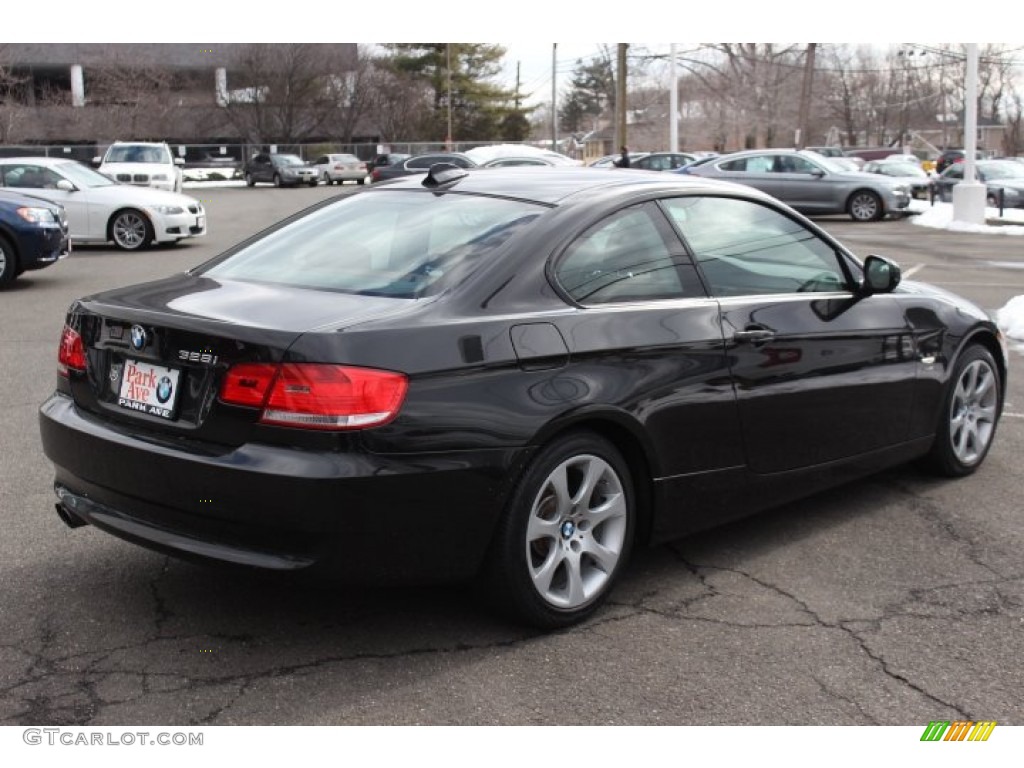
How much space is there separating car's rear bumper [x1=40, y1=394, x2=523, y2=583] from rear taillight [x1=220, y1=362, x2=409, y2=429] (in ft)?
0.32

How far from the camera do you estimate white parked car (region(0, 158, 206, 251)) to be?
17656 millimetres

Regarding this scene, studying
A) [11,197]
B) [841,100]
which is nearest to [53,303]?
[11,197]

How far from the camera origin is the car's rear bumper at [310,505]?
11.0 ft

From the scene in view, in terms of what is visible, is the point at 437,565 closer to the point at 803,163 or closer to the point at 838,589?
the point at 838,589

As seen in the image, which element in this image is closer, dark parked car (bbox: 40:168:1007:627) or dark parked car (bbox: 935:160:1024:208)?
dark parked car (bbox: 40:168:1007:627)

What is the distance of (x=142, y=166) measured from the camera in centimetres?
2811

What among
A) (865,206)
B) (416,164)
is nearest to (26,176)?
(865,206)

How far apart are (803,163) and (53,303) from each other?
17781 millimetres

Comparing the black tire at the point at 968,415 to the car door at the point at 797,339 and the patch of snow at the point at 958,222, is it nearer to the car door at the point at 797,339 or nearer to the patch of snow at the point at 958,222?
the car door at the point at 797,339

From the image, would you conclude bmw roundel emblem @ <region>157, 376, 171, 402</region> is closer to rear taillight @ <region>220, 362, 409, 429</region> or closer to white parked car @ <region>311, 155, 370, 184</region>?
rear taillight @ <region>220, 362, 409, 429</region>

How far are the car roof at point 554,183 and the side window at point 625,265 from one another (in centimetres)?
17

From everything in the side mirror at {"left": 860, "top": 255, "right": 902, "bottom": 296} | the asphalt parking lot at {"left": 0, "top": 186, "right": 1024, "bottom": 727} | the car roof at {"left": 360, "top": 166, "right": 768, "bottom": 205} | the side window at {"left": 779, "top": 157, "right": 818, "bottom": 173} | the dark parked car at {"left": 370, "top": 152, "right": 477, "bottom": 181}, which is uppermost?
the dark parked car at {"left": 370, "top": 152, "right": 477, "bottom": 181}

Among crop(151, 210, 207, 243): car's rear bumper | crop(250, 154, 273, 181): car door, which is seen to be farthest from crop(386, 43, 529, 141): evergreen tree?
crop(151, 210, 207, 243): car's rear bumper
